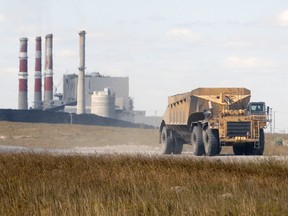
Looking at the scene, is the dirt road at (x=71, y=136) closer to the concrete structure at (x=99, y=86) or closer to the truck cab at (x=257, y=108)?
the truck cab at (x=257, y=108)

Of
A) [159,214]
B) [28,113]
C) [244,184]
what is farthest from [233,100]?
[28,113]

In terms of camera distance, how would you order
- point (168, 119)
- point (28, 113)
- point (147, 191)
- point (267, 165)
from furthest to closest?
point (28, 113), point (168, 119), point (267, 165), point (147, 191)

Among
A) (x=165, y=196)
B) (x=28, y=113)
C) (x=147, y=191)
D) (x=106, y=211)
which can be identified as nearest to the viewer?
(x=106, y=211)

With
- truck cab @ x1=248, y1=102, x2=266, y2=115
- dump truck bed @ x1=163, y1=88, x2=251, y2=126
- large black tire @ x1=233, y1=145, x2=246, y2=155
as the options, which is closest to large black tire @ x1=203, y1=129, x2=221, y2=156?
dump truck bed @ x1=163, y1=88, x2=251, y2=126

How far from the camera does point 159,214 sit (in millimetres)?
10227

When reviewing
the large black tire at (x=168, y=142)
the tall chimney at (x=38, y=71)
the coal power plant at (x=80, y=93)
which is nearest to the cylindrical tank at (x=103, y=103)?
the coal power plant at (x=80, y=93)

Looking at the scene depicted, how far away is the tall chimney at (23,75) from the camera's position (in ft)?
363

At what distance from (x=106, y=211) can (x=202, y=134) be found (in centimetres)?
2366

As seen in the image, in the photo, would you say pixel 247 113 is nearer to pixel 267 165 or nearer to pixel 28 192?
pixel 267 165

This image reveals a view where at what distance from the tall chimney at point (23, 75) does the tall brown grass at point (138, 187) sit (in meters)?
88.8

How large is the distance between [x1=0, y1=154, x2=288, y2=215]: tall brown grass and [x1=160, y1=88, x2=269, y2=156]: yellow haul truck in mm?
10332

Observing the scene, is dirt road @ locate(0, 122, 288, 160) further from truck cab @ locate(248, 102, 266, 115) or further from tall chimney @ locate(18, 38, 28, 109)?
tall chimney @ locate(18, 38, 28, 109)

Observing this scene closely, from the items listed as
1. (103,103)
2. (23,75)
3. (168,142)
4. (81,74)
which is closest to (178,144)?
(168,142)

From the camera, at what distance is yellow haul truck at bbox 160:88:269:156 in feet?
107
